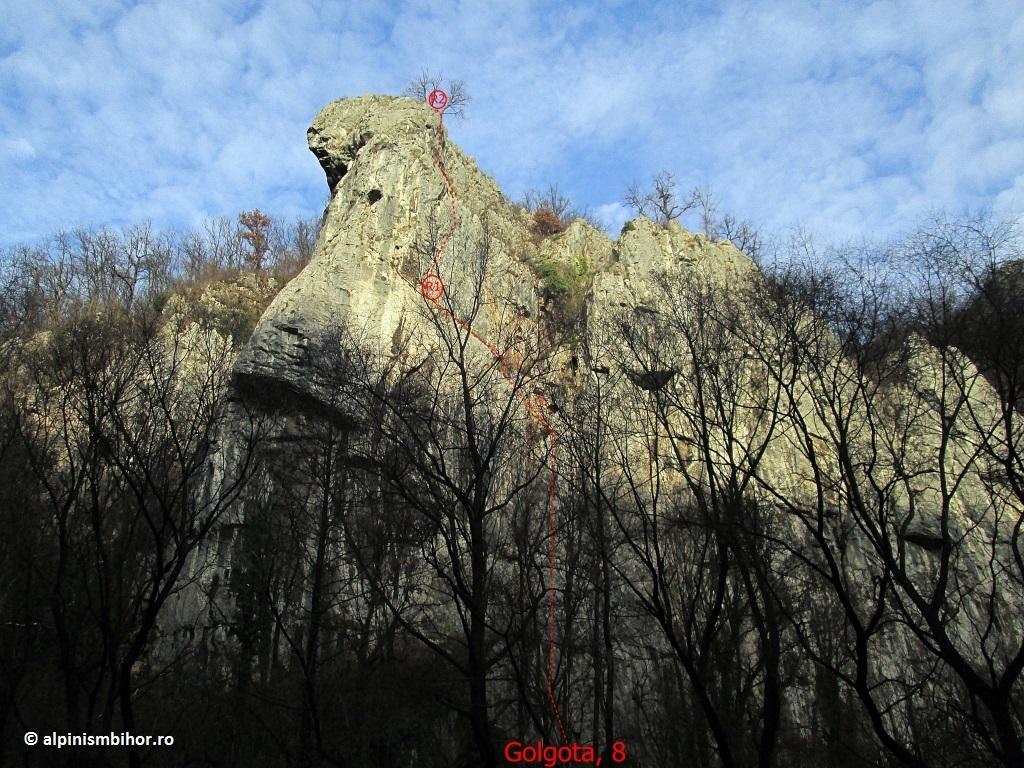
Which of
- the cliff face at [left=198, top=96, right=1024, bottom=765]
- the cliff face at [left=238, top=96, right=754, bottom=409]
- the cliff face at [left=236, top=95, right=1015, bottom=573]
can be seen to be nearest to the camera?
the cliff face at [left=198, top=96, right=1024, bottom=765]

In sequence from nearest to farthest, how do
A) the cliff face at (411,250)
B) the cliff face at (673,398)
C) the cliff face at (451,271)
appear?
1. the cliff face at (673,398)
2. the cliff face at (451,271)
3. the cliff face at (411,250)

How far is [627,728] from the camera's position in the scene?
1316 cm

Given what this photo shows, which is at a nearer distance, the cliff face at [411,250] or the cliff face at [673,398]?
the cliff face at [673,398]

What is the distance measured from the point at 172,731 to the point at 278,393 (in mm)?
8580

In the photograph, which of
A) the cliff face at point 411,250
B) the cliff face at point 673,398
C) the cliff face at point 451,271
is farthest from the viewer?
the cliff face at point 411,250

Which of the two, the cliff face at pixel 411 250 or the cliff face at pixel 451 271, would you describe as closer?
the cliff face at pixel 451 271

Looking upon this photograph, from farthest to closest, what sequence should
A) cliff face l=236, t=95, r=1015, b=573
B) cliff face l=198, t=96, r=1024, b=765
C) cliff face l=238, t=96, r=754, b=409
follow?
1. cliff face l=238, t=96, r=754, b=409
2. cliff face l=236, t=95, r=1015, b=573
3. cliff face l=198, t=96, r=1024, b=765

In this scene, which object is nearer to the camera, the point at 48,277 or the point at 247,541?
the point at 247,541

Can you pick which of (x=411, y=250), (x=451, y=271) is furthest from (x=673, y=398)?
(x=411, y=250)

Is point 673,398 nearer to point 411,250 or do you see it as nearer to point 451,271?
point 451,271

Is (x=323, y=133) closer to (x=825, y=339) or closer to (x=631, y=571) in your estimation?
(x=631, y=571)

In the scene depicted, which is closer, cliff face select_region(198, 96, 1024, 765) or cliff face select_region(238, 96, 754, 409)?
cliff face select_region(198, 96, 1024, 765)

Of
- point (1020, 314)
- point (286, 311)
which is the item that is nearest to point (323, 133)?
point (286, 311)

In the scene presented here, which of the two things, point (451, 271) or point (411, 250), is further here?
point (411, 250)
